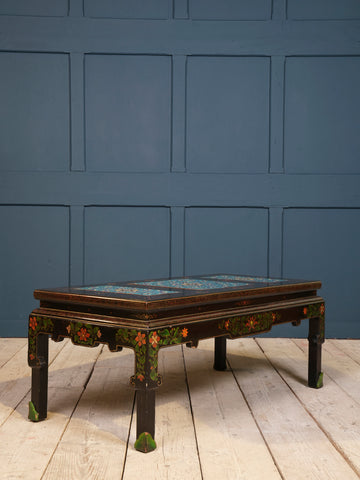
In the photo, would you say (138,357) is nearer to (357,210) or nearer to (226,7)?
(357,210)

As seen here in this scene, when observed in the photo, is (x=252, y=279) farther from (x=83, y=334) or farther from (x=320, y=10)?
(x=320, y=10)

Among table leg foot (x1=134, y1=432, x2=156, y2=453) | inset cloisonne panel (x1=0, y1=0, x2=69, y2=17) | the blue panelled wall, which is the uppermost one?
inset cloisonne panel (x1=0, y1=0, x2=69, y2=17)

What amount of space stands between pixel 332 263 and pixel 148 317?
2370mm

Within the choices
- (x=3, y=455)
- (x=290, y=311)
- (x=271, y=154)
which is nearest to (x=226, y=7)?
(x=271, y=154)

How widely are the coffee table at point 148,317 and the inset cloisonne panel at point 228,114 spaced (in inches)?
59.5

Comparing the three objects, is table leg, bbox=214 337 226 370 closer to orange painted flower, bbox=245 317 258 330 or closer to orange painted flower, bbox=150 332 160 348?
orange painted flower, bbox=245 317 258 330

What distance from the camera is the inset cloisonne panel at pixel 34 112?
3830 millimetres

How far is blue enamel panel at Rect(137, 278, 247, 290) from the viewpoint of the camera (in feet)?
7.55

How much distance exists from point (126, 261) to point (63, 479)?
2312 millimetres

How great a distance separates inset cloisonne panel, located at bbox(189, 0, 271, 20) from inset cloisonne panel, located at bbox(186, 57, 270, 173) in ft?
0.99

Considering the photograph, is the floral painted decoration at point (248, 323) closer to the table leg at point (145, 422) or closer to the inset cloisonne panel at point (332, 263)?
the table leg at point (145, 422)

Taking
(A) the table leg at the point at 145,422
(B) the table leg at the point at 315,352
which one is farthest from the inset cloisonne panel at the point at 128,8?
(A) the table leg at the point at 145,422

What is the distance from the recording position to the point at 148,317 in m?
1.85

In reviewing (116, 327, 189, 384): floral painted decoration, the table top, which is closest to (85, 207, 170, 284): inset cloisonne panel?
the table top
